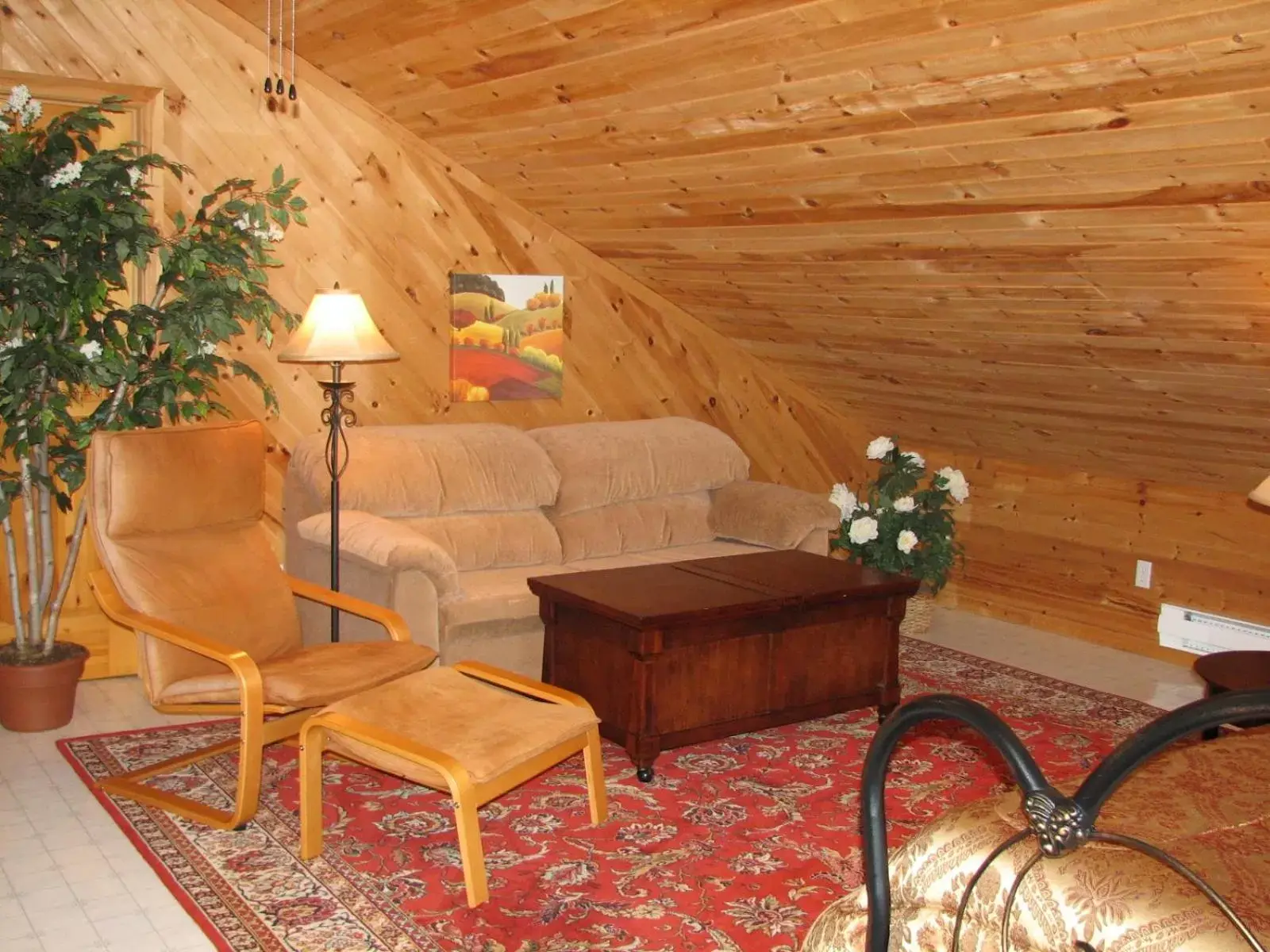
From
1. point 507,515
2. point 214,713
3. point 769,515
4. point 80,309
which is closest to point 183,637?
point 214,713

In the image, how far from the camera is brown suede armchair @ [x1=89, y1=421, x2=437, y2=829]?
3.39 m

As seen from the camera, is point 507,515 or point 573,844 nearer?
point 573,844

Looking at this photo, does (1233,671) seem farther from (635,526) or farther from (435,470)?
(435,470)

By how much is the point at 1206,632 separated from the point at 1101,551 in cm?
54

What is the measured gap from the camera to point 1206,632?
5.25m

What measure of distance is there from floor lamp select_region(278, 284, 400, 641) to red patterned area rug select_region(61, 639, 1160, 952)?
80cm

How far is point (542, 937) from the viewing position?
2879mm

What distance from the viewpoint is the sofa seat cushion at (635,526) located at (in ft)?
16.6

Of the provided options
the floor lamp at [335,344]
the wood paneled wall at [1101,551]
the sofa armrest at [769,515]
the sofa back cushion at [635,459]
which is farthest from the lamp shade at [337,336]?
the wood paneled wall at [1101,551]

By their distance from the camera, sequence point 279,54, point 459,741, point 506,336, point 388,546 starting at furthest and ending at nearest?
point 506,336, point 279,54, point 388,546, point 459,741

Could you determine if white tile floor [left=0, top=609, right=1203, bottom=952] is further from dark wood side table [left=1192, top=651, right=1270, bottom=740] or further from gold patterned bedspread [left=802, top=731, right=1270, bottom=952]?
gold patterned bedspread [left=802, top=731, right=1270, bottom=952]

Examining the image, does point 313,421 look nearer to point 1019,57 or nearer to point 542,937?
point 542,937

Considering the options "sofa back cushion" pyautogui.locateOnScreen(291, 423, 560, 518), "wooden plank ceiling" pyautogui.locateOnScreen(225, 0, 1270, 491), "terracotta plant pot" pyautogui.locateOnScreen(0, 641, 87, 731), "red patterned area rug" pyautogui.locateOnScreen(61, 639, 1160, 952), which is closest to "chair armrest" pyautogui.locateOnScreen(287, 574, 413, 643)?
"red patterned area rug" pyautogui.locateOnScreen(61, 639, 1160, 952)

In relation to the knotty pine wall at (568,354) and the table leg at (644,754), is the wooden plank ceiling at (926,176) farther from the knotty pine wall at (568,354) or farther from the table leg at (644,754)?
the table leg at (644,754)
